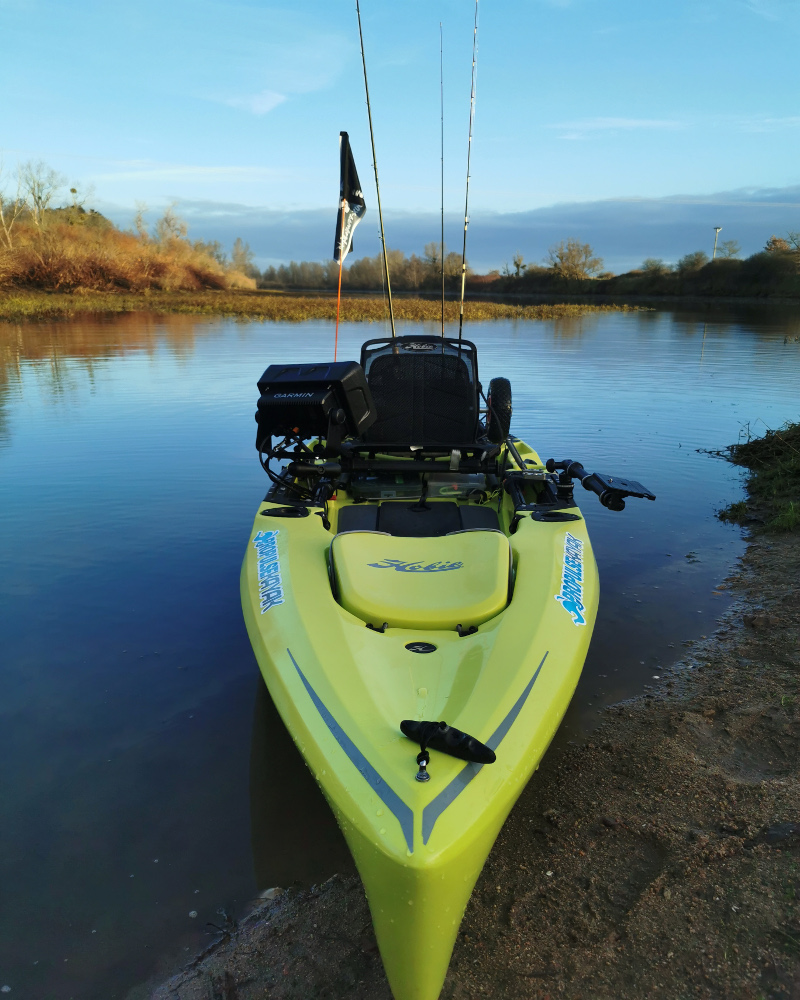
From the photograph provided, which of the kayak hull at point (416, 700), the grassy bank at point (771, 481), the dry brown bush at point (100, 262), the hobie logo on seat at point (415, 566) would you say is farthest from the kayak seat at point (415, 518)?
the dry brown bush at point (100, 262)

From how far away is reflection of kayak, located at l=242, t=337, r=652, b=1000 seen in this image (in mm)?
1931

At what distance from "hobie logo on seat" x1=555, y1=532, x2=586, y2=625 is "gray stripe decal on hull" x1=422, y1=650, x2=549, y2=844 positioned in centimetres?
76

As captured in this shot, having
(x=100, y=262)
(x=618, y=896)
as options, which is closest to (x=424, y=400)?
(x=618, y=896)

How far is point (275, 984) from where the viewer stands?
2100 mm

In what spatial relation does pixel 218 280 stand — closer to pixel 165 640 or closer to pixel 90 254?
pixel 90 254

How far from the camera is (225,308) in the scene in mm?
35812

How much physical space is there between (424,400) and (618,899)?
12.5 ft

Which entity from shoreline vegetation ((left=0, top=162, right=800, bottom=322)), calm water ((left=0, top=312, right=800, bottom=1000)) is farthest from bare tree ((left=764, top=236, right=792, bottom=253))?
calm water ((left=0, top=312, right=800, bottom=1000))

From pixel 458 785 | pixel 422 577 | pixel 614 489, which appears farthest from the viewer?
pixel 614 489

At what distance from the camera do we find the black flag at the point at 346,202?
6.71 m

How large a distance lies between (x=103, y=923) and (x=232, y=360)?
15391 mm

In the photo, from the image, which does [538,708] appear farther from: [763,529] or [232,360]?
[232,360]

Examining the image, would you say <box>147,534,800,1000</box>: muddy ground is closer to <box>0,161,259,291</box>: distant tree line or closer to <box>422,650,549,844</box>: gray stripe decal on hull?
<box>422,650,549,844</box>: gray stripe decal on hull

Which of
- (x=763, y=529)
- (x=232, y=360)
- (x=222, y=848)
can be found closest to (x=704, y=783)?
(x=222, y=848)
